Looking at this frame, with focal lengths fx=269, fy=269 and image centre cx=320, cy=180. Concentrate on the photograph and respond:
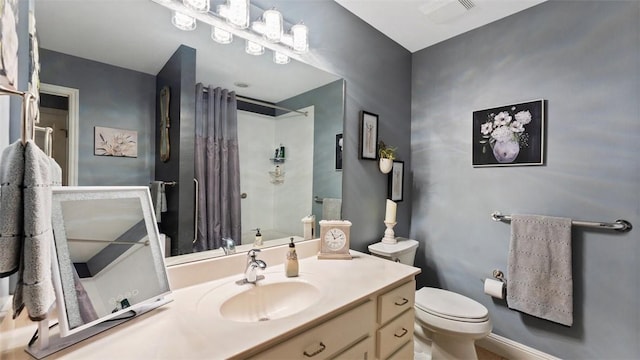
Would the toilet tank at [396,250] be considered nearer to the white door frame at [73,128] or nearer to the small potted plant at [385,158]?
the small potted plant at [385,158]

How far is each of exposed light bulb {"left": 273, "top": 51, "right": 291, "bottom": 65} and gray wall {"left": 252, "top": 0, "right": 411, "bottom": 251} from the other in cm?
15

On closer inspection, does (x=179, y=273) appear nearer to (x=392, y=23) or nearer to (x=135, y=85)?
(x=135, y=85)

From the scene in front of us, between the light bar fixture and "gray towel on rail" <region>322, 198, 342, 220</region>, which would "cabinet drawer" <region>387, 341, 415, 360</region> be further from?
the light bar fixture

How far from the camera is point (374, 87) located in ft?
6.64

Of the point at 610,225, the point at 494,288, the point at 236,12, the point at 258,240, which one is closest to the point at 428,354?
the point at 494,288

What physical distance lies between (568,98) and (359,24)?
1401 mm

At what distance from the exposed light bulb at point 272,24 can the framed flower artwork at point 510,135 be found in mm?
1531

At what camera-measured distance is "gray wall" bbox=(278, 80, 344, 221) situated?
167cm

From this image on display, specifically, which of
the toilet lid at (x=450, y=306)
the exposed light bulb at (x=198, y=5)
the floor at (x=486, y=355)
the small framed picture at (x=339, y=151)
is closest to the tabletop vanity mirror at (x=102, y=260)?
the exposed light bulb at (x=198, y=5)

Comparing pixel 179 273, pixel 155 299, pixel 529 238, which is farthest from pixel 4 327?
pixel 529 238

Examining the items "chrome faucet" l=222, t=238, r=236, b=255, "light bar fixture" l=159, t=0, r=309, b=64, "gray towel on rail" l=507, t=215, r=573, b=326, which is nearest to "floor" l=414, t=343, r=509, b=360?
"gray towel on rail" l=507, t=215, r=573, b=326

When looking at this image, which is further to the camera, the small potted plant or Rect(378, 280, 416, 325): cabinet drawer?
the small potted plant

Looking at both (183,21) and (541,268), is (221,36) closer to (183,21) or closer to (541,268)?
(183,21)

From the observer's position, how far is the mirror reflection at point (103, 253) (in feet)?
2.33
